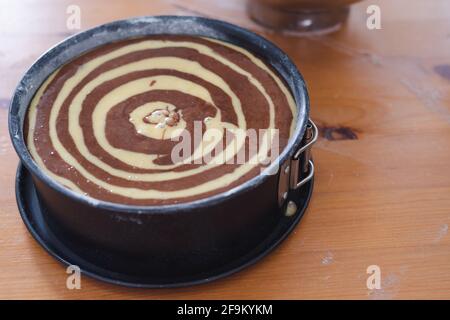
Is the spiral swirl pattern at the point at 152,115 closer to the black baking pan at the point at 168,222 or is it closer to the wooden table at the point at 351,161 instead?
the black baking pan at the point at 168,222

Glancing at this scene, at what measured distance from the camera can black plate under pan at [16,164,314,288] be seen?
1075 mm

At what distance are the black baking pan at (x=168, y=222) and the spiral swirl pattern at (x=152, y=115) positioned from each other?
0.04m

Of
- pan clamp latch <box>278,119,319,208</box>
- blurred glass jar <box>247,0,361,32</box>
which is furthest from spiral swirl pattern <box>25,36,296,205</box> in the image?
blurred glass jar <box>247,0,361,32</box>

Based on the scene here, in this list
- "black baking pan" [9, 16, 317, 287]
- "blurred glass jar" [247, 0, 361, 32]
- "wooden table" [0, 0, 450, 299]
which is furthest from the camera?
"blurred glass jar" [247, 0, 361, 32]

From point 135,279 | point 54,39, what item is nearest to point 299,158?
point 135,279

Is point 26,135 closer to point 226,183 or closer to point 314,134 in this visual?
point 226,183

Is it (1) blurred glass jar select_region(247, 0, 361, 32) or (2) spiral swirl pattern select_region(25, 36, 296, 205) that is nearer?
(2) spiral swirl pattern select_region(25, 36, 296, 205)

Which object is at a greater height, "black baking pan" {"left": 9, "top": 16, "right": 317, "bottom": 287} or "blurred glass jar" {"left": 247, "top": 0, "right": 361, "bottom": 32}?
"blurred glass jar" {"left": 247, "top": 0, "right": 361, "bottom": 32}

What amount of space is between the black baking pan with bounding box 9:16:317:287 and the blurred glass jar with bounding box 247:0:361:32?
355mm

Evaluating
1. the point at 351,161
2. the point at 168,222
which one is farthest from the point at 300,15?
the point at 168,222

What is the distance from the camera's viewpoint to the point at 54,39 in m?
1.59

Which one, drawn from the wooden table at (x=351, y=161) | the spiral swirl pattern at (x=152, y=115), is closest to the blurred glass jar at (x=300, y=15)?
the wooden table at (x=351, y=161)

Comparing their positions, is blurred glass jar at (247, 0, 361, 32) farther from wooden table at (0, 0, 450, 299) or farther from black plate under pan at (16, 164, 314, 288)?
black plate under pan at (16, 164, 314, 288)

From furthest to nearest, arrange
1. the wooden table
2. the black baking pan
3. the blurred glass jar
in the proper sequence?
the blurred glass jar, the wooden table, the black baking pan
